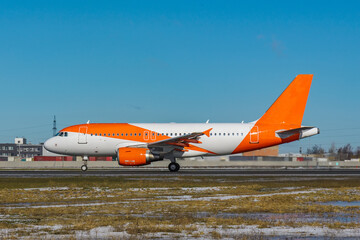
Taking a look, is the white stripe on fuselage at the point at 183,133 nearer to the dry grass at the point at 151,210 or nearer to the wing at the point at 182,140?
the wing at the point at 182,140

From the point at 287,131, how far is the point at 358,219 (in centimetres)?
2810

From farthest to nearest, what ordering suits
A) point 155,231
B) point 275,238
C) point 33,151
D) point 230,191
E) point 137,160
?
point 33,151
point 137,160
point 230,191
point 155,231
point 275,238

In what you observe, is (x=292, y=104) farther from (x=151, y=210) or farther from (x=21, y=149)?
(x=21, y=149)

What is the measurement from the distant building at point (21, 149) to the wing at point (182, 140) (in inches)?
5950

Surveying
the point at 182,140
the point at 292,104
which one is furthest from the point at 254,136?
the point at 182,140

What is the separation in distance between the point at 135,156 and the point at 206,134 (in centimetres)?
656

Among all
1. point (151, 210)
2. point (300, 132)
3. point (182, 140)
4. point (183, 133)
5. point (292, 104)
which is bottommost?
point (151, 210)

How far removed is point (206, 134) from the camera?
4209 cm

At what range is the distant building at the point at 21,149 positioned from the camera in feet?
609

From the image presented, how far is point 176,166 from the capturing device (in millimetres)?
42281

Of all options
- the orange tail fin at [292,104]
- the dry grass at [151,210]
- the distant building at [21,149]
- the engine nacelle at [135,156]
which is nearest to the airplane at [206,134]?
the orange tail fin at [292,104]

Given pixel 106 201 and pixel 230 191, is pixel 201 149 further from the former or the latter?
pixel 106 201

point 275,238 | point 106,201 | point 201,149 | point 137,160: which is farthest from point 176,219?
point 201,149

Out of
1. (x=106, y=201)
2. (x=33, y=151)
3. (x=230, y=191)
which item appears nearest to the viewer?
(x=106, y=201)
